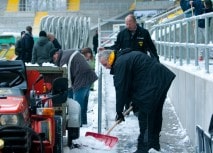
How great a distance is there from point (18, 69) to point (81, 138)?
2369 millimetres

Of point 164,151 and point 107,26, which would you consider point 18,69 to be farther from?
point 107,26

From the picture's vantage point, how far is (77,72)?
1026cm

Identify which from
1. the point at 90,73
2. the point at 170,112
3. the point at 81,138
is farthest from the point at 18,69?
the point at 170,112

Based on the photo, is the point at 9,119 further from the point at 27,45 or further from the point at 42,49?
the point at 27,45

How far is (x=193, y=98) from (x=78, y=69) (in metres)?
2.24

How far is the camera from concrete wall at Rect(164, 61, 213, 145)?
748 centimetres

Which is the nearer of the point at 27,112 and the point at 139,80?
the point at 27,112

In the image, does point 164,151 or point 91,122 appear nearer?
point 164,151

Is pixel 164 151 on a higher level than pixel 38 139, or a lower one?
lower

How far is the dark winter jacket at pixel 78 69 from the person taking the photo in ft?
33.3

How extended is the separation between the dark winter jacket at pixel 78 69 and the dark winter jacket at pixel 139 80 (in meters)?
2.35

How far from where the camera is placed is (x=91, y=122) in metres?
11.3

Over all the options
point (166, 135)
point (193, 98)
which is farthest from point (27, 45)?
point (193, 98)

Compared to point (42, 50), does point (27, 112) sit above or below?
below
